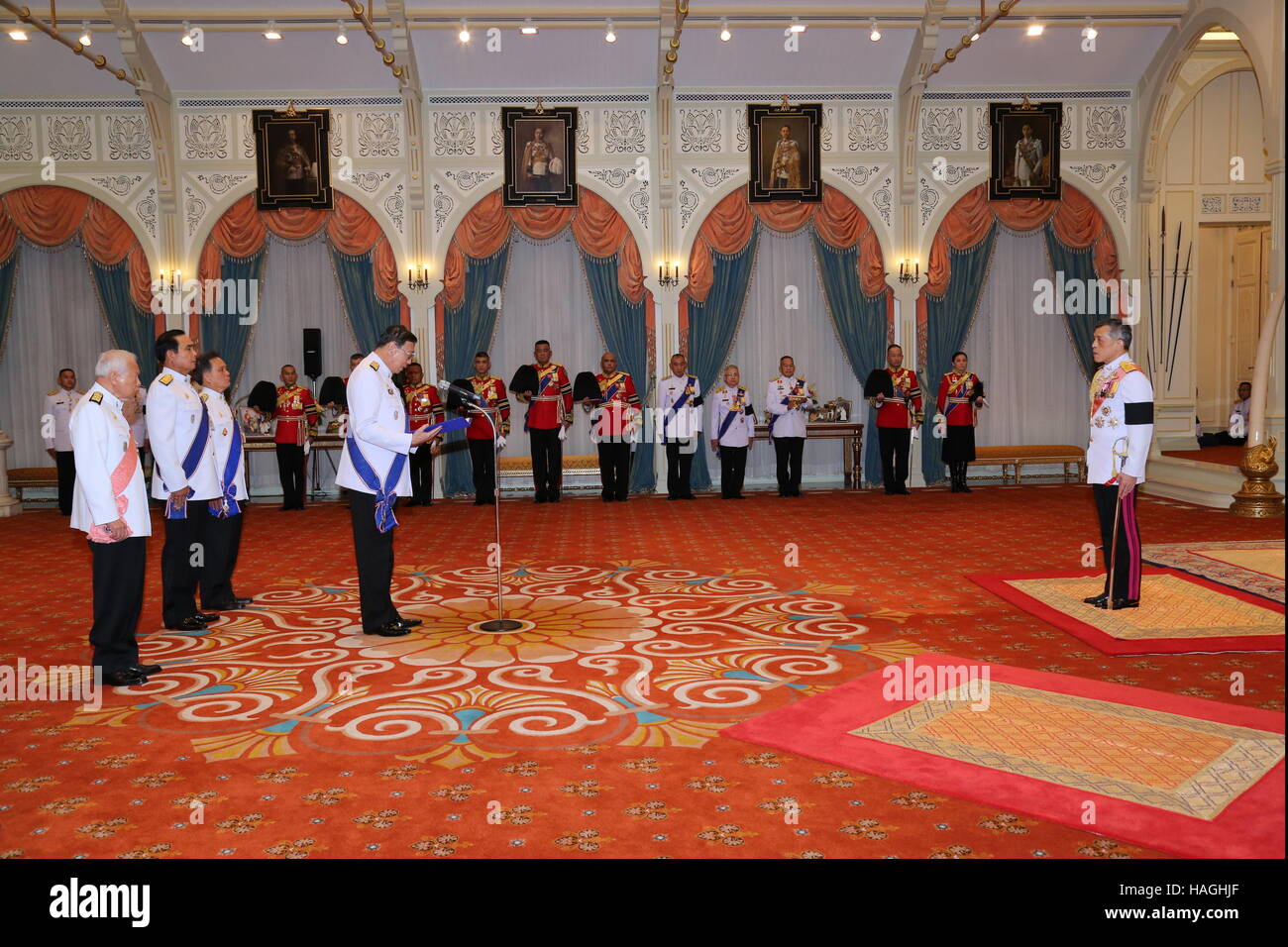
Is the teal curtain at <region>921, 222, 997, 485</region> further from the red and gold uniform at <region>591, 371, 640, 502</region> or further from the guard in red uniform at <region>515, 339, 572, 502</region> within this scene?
the guard in red uniform at <region>515, 339, 572, 502</region>

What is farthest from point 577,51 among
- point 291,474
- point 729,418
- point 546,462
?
point 291,474

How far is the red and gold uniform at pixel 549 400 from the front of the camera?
11469 millimetres

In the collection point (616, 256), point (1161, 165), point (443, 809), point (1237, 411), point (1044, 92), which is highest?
point (1044, 92)

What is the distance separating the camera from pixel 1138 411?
539cm

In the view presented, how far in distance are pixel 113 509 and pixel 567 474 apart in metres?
8.56

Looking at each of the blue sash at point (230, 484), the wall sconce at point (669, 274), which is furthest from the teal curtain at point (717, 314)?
the blue sash at point (230, 484)

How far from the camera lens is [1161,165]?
1272 centimetres

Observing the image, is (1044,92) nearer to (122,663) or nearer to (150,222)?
(150,222)

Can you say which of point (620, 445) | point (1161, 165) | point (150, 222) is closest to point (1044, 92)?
point (1161, 165)

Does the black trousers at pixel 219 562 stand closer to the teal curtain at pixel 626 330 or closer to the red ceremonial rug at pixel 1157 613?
the red ceremonial rug at pixel 1157 613

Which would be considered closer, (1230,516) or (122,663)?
(122,663)
